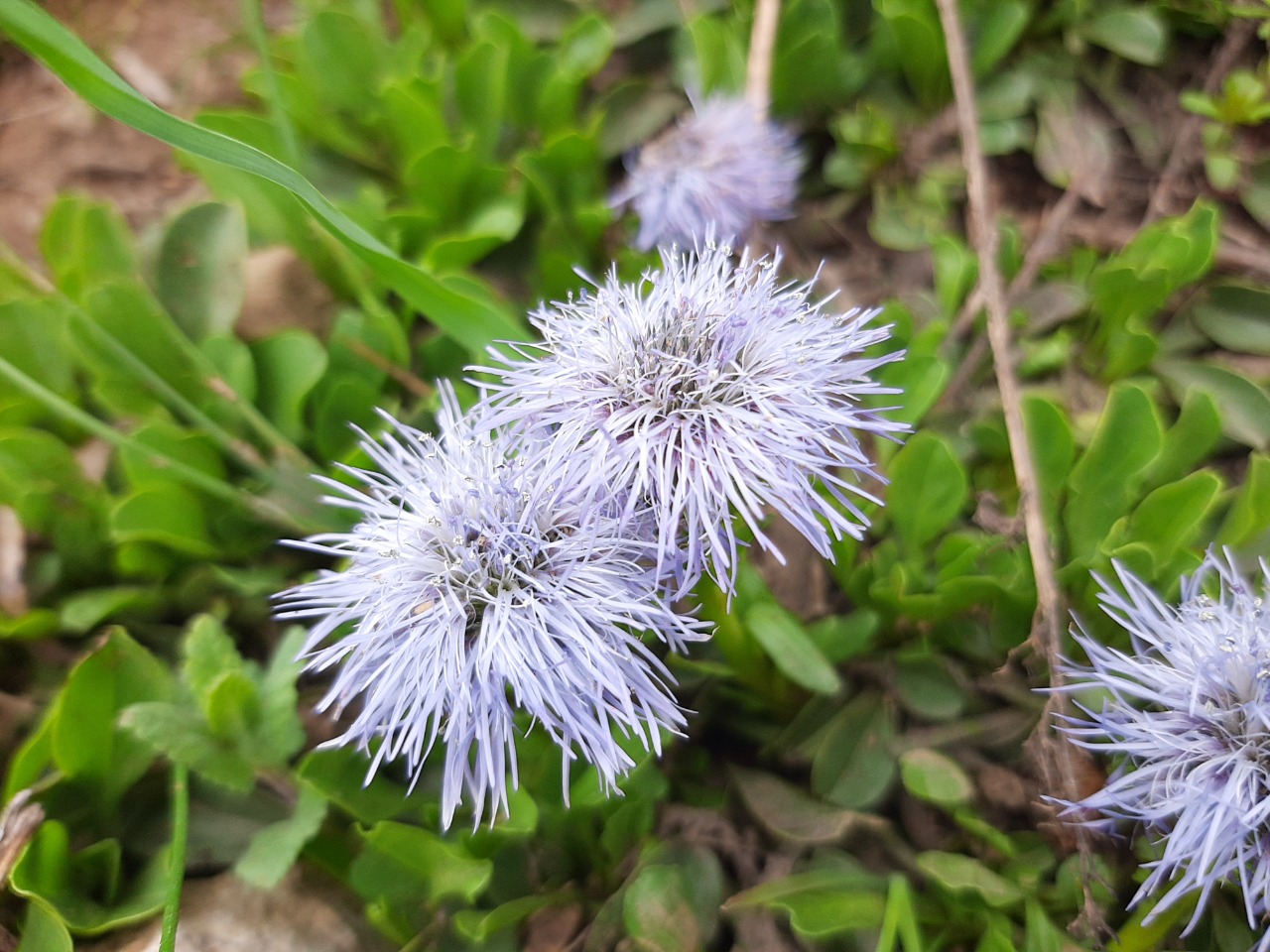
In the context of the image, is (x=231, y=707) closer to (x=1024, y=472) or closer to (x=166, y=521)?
(x=166, y=521)

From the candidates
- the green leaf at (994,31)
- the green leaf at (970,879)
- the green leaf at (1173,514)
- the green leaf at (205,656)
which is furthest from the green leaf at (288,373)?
the green leaf at (994,31)

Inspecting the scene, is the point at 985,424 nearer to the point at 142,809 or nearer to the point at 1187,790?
the point at 1187,790

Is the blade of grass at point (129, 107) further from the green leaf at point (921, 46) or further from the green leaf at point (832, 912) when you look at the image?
the green leaf at point (921, 46)

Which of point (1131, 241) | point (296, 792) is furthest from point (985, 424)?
point (296, 792)

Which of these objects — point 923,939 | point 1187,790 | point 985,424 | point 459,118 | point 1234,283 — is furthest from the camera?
point 459,118

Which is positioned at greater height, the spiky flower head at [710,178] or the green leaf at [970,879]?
the spiky flower head at [710,178]
